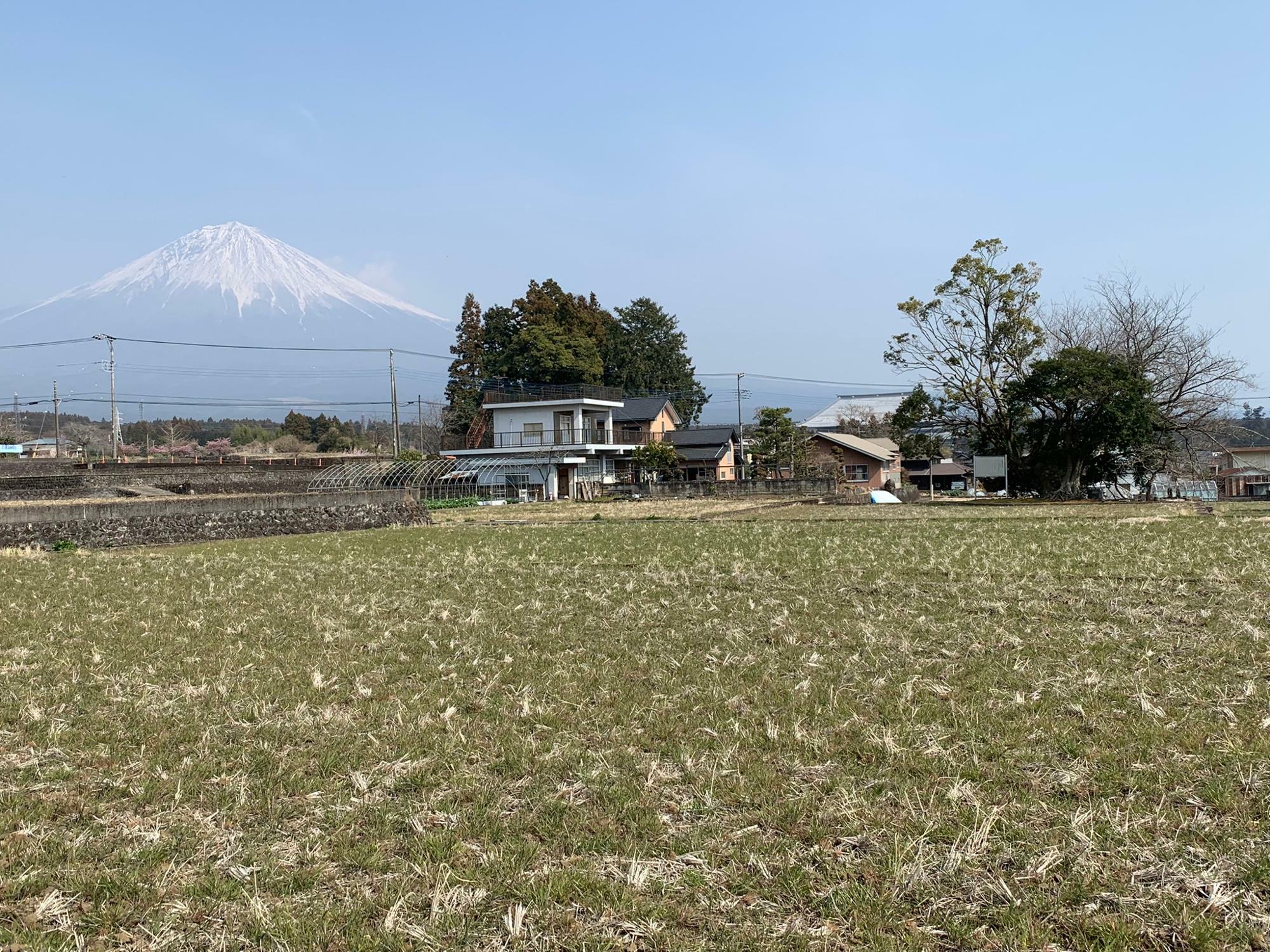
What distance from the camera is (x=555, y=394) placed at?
49.4m

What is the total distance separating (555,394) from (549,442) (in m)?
2.71

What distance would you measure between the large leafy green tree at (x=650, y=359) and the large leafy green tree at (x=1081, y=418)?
30180 millimetres

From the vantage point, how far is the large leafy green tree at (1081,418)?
31.8 meters

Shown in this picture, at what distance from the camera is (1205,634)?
6891mm

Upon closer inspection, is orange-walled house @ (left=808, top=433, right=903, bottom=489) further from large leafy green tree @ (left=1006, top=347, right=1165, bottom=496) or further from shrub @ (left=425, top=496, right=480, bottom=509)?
shrub @ (left=425, top=496, right=480, bottom=509)

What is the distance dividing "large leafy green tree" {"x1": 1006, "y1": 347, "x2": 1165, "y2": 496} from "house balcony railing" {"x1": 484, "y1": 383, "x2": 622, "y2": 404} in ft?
74.0

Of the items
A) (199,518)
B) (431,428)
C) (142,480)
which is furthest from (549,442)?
(431,428)

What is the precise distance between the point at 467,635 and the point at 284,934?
4992 mm

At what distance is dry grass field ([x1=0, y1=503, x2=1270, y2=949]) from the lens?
2.88 metres

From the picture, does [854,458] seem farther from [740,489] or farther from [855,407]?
[855,407]

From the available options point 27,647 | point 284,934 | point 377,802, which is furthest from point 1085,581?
point 27,647

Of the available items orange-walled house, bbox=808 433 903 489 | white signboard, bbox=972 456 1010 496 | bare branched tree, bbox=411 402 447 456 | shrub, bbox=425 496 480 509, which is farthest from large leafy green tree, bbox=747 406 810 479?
bare branched tree, bbox=411 402 447 456

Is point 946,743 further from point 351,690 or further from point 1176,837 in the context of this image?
point 351,690

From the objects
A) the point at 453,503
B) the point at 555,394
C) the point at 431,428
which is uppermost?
the point at 431,428
